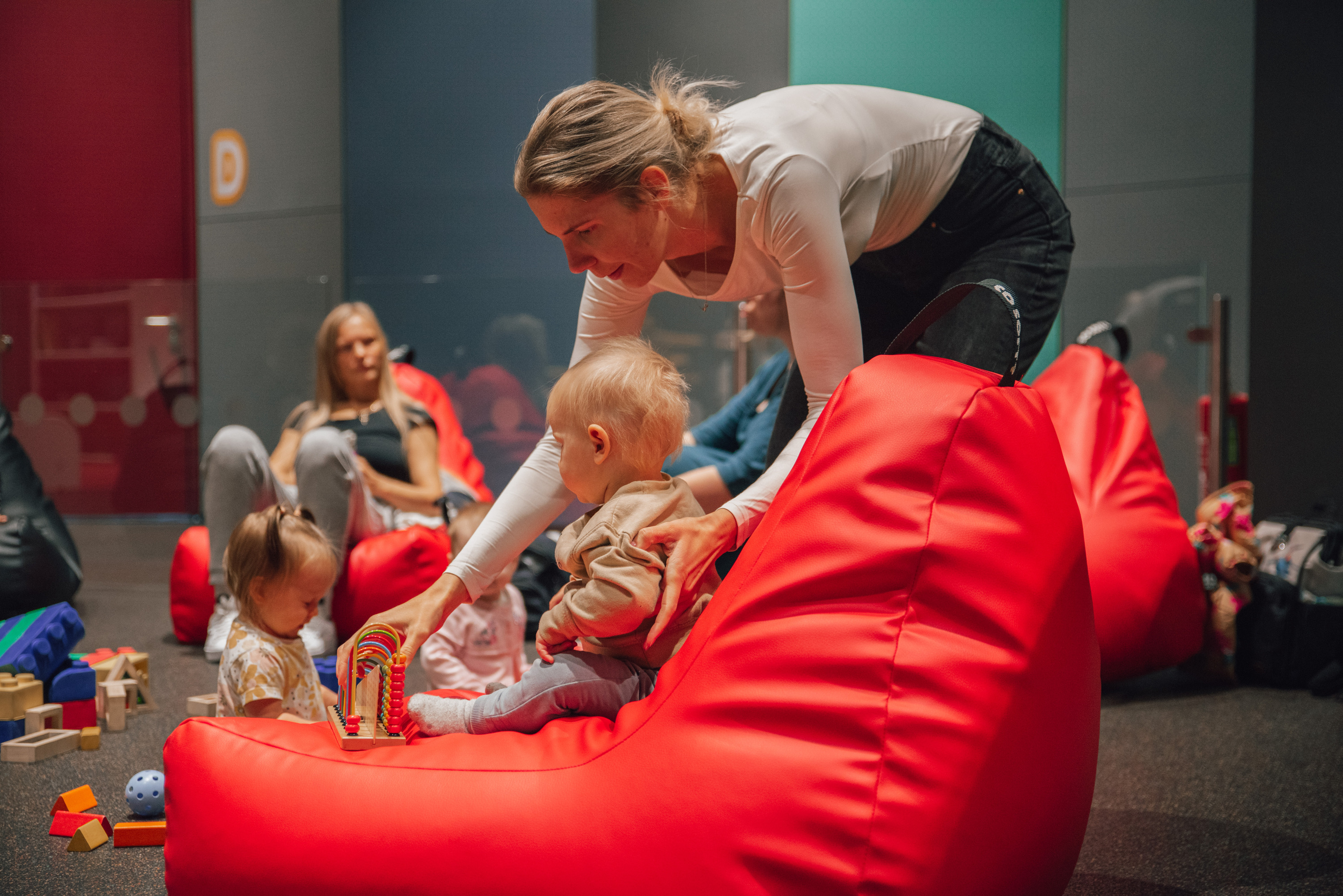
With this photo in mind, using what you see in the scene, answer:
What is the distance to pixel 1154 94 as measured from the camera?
3979mm

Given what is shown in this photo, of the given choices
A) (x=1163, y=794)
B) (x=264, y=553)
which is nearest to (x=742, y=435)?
(x=1163, y=794)

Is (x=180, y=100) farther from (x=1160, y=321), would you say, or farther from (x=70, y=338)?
(x=1160, y=321)

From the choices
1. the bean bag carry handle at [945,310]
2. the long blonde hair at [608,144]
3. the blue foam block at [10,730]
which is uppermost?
the long blonde hair at [608,144]

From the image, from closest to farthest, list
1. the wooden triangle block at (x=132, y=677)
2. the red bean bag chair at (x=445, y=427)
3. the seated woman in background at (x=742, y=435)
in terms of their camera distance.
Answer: the wooden triangle block at (x=132, y=677) < the seated woman in background at (x=742, y=435) < the red bean bag chair at (x=445, y=427)

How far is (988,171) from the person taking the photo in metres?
1.40

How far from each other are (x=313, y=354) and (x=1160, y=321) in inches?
129

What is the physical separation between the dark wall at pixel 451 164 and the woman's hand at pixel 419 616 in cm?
286

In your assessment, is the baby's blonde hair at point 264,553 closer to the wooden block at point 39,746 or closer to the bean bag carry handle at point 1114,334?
the wooden block at point 39,746

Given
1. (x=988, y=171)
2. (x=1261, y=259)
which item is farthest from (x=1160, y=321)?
(x=988, y=171)

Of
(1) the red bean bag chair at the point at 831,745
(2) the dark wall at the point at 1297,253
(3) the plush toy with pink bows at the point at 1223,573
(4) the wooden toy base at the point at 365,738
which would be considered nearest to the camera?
(1) the red bean bag chair at the point at 831,745

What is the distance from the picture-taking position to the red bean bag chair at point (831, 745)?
2.97 feet

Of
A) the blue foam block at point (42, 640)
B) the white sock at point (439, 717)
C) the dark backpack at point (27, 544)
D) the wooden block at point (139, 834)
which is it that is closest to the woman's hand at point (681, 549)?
the white sock at point (439, 717)

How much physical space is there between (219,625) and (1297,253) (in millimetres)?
3394

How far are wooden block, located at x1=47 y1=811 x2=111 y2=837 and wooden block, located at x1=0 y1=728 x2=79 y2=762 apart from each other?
1.35 feet
